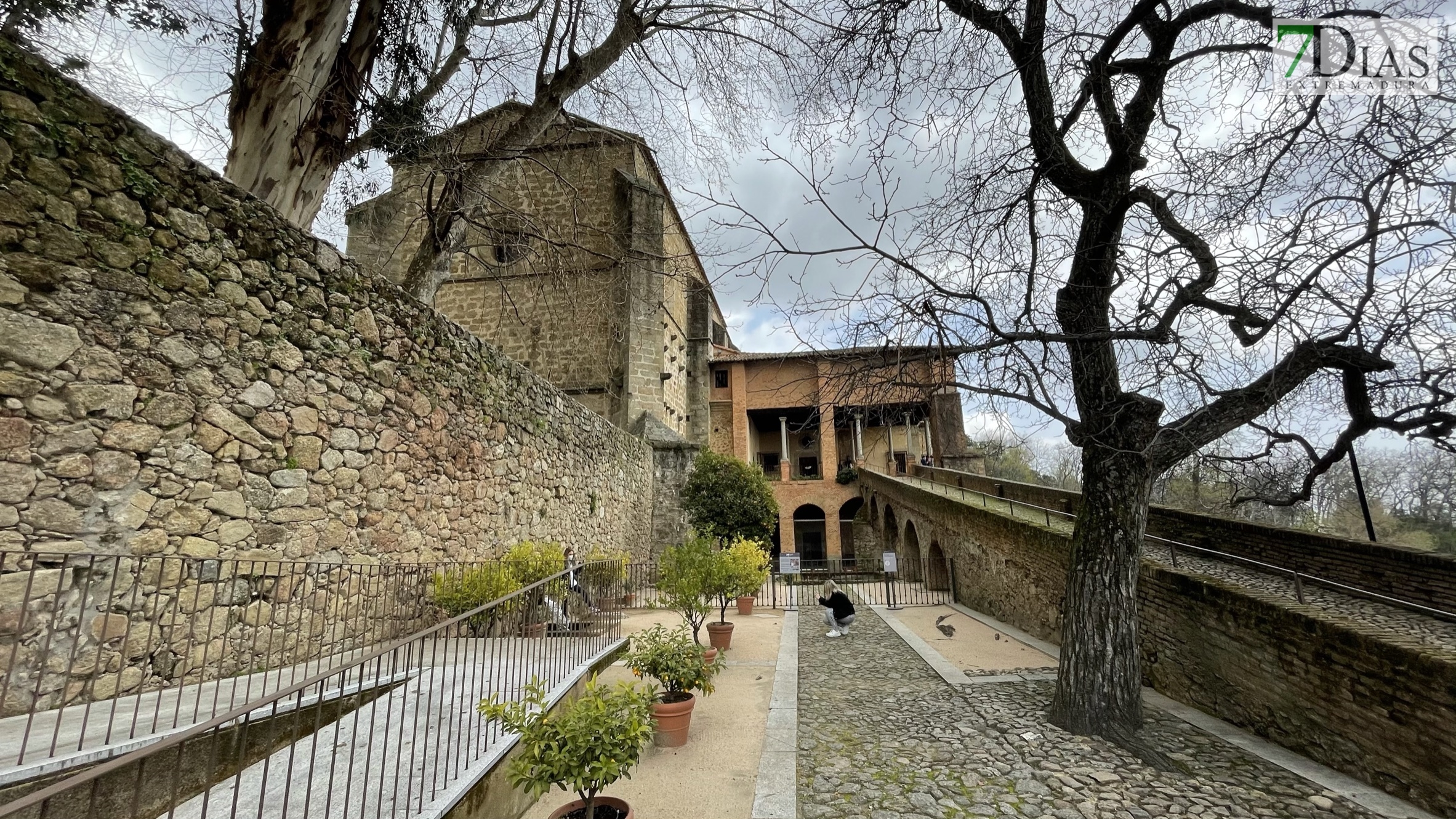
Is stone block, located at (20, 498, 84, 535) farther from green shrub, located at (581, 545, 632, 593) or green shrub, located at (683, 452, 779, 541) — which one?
green shrub, located at (683, 452, 779, 541)

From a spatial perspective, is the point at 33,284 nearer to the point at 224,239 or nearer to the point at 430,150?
the point at 224,239

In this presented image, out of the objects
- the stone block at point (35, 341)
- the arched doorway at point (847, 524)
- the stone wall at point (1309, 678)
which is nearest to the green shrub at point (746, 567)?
the stone wall at point (1309, 678)

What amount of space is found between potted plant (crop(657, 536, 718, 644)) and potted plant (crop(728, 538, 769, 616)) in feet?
1.35

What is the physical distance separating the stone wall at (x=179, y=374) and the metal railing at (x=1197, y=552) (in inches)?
306

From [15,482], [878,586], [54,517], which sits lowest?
[878,586]

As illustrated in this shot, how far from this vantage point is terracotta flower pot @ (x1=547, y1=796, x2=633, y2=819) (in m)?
3.15

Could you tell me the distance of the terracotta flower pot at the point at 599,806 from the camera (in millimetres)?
3148

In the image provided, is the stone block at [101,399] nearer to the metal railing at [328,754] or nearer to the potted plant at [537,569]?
the metal railing at [328,754]

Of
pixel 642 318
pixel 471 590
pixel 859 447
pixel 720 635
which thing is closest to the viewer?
pixel 471 590

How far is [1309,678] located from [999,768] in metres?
2.80

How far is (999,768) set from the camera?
178 inches

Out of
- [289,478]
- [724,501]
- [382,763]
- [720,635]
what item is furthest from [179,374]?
[724,501]

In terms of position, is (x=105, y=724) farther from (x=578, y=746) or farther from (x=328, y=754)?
(x=578, y=746)

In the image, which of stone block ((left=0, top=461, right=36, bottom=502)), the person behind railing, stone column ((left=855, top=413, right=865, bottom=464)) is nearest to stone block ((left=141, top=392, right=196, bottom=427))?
stone block ((left=0, top=461, right=36, bottom=502))
